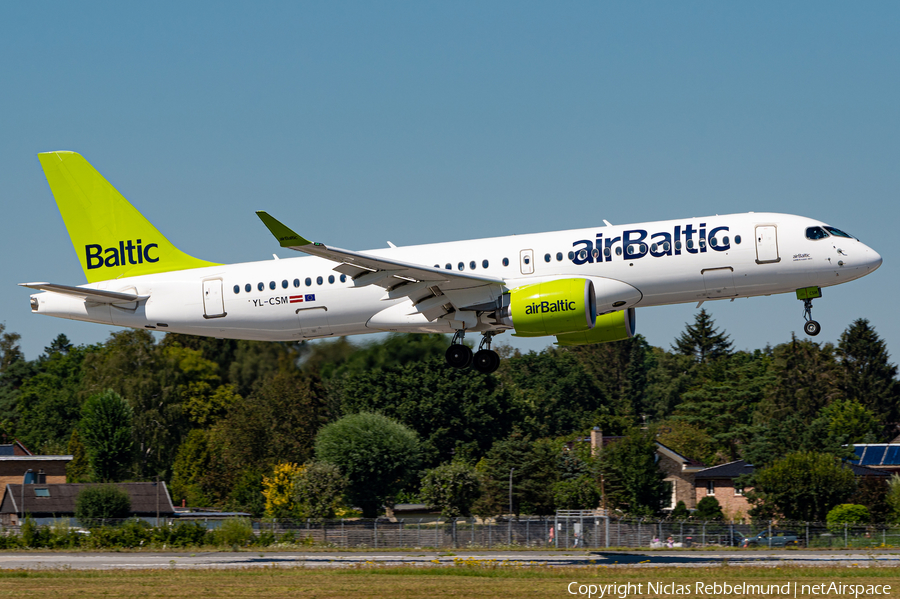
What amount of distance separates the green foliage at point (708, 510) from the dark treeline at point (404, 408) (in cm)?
357

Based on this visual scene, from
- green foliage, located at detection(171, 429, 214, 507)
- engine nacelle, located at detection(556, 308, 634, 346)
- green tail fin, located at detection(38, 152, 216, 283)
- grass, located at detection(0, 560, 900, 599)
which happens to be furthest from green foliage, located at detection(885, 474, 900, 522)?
green foliage, located at detection(171, 429, 214, 507)

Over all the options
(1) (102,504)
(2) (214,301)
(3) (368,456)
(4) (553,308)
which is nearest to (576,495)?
(3) (368,456)

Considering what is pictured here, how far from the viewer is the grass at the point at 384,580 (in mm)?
30203

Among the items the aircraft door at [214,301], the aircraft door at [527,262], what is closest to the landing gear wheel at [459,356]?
the aircraft door at [527,262]

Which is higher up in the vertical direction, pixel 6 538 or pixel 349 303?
pixel 349 303

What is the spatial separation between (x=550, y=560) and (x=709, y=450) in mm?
76256

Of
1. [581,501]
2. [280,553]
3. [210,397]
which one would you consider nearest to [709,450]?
[581,501]

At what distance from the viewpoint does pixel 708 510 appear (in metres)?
76.1

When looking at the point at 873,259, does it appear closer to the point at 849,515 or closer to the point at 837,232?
the point at 837,232

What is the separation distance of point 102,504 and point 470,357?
40872 millimetres

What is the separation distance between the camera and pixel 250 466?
89625 millimetres

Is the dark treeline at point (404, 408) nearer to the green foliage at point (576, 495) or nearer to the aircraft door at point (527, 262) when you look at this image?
the green foliage at point (576, 495)

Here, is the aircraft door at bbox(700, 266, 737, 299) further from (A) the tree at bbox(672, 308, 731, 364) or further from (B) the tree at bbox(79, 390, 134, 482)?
(A) the tree at bbox(672, 308, 731, 364)

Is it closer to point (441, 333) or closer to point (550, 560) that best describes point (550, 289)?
point (441, 333)
